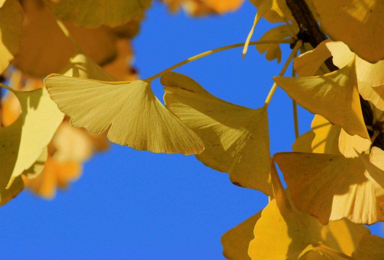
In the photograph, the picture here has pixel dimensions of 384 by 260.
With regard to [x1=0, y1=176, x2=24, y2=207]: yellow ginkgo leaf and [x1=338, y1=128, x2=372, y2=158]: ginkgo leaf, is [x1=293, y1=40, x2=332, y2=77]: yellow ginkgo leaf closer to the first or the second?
[x1=338, y1=128, x2=372, y2=158]: ginkgo leaf

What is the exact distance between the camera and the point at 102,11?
48 cm

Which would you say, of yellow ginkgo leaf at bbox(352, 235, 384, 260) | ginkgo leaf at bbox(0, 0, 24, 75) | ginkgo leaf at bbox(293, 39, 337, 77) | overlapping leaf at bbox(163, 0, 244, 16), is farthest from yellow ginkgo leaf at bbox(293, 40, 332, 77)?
overlapping leaf at bbox(163, 0, 244, 16)

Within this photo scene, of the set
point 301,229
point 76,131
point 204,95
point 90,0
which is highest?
point 76,131

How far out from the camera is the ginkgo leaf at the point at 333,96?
34cm

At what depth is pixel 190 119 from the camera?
1.33 feet

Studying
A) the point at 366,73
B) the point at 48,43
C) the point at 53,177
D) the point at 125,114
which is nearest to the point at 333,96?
the point at 366,73

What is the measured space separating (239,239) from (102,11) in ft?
0.80

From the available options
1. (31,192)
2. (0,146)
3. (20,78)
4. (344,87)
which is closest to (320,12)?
(344,87)

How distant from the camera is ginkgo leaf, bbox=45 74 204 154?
37cm

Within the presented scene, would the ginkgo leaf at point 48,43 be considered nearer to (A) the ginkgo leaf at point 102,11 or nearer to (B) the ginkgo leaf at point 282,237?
(A) the ginkgo leaf at point 102,11

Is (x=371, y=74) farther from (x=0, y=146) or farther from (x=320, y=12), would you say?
(x=0, y=146)

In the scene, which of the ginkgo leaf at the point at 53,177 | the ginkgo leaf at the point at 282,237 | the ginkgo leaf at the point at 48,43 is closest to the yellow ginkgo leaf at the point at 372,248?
the ginkgo leaf at the point at 282,237

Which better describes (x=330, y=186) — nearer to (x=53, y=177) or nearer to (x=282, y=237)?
(x=282, y=237)

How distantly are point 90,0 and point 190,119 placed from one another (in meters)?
0.15
